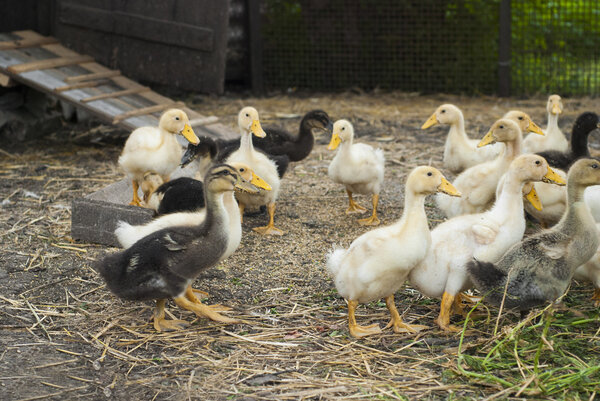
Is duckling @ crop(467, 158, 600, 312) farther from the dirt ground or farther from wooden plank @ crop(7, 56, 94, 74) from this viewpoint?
wooden plank @ crop(7, 56, 94, 74)

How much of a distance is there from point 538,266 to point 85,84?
5834 mm

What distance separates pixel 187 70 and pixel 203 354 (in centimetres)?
566

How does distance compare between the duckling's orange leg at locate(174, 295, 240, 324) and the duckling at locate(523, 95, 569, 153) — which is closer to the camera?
the duckling's orange leg at locate(174, 295, 240, 324)

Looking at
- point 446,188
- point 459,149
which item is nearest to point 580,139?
point 459,149

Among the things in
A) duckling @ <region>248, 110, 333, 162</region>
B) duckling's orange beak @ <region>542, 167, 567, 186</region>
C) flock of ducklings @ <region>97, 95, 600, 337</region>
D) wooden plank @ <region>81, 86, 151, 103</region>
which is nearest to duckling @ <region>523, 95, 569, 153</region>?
flock of ducklings @ <region>97, 95, 600, 337</region>

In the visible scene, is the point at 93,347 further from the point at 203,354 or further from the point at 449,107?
the point at 449,107

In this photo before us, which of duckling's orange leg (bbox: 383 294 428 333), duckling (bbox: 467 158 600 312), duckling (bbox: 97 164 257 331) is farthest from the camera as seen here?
duckling's orange leg (bbox: 383 294 428 333)

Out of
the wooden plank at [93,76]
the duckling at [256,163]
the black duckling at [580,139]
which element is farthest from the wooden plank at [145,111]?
the black duckling at [580,139]

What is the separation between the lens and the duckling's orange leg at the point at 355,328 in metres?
4.55

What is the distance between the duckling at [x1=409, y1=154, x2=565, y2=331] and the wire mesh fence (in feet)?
21.7

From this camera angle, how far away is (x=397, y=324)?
4.62 meters

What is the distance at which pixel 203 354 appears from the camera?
4.38 metres

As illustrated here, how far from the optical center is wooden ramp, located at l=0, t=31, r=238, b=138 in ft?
26.8

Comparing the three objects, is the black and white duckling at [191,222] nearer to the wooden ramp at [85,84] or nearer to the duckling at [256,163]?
the duckling at [256,163]
